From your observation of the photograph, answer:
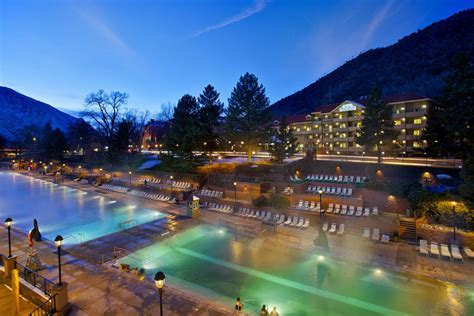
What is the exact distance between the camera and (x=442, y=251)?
14859 mm

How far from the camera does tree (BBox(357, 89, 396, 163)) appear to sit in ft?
A: 99.9

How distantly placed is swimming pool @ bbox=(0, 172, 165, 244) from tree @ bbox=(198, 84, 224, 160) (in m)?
13.5

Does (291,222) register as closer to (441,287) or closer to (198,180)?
(441,287)

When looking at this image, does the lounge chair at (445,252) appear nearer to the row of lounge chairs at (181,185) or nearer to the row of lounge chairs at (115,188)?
the row of lounge chairs at (181,185)

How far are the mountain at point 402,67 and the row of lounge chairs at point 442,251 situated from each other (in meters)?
65.1

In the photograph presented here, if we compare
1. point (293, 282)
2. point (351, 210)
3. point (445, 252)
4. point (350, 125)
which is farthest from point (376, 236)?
point (350, 125)

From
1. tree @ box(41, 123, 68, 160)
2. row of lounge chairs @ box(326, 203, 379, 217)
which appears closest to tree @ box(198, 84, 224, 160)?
row of lounge chairs @ box(326, 203, 379, 217)

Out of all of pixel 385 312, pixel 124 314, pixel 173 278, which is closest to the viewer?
pixel 124 314

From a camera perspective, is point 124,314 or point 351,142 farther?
point 351,142

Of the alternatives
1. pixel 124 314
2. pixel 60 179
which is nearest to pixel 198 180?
pixel 124 314

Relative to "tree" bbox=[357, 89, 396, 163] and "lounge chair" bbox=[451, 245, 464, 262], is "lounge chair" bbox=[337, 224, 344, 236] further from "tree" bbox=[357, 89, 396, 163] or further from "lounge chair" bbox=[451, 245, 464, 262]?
"tree" bbox=[357, 89, 396, 163]

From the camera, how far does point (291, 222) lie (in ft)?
69.0

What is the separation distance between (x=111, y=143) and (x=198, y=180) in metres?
26.6

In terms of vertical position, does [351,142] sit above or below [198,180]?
above
